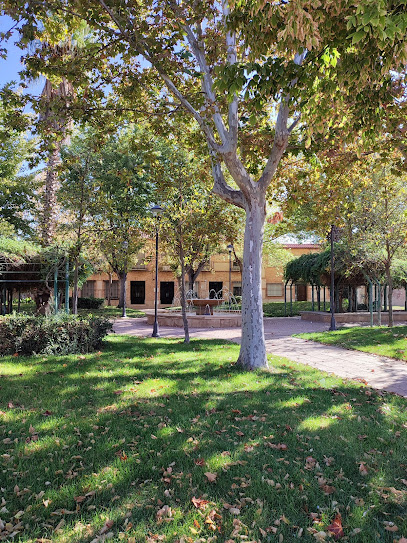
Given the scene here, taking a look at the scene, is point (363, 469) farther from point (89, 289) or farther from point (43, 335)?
point (89, 289)

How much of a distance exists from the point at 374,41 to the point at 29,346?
25.8 feet

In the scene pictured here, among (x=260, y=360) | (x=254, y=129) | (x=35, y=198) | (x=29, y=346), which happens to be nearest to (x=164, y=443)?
(x=260, y=360)

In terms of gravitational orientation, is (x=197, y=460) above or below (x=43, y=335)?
below

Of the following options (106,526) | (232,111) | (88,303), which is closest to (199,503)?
(106,526)

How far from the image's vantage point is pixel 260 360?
7.03 m

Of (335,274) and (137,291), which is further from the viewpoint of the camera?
(137,291)

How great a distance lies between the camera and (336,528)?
244cm

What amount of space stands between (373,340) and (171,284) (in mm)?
28392

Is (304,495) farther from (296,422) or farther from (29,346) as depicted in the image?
(29,346)

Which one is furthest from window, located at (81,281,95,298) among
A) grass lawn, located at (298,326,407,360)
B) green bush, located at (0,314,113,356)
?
green bush, located at (0,314,113,356)

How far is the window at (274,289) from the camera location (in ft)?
127

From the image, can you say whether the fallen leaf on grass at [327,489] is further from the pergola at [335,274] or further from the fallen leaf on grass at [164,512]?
the pergola at [335,274]

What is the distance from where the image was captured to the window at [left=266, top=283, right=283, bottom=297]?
1518 inches

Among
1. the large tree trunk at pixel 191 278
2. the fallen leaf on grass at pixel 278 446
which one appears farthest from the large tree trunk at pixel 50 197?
the fallen leaf on grass at pixel 278 446
